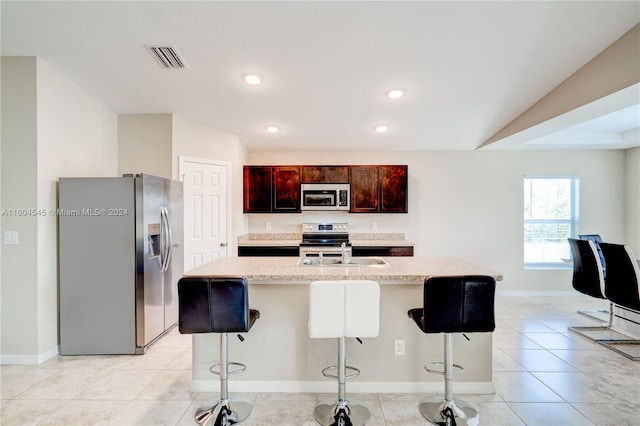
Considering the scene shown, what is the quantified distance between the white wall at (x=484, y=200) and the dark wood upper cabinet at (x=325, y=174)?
35cm

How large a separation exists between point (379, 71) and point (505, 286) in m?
4.16

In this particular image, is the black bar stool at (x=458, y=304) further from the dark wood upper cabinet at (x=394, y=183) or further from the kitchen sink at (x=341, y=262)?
the dark wood upper cabinet at (x=394, y=183)

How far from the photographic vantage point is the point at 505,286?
5.06 m

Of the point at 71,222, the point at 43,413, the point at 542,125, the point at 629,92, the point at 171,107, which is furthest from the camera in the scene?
the point at 171,107

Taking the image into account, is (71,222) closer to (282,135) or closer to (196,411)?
(196,411)

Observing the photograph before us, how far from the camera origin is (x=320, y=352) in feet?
7.92

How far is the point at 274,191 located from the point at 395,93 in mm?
2356

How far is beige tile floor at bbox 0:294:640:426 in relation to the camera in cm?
208

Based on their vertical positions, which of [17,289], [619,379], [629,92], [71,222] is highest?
[629,92]

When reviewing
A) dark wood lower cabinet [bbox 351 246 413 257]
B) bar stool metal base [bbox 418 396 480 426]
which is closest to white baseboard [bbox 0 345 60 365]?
bar stool metal base [bbox 418 396 480 426]

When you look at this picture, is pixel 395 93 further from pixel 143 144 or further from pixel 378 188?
pixel 143 144

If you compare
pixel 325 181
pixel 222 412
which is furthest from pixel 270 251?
pixel 222 412

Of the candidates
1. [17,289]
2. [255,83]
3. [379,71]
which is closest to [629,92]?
[379,71]

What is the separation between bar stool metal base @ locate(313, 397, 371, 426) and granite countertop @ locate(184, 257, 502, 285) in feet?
2.71
